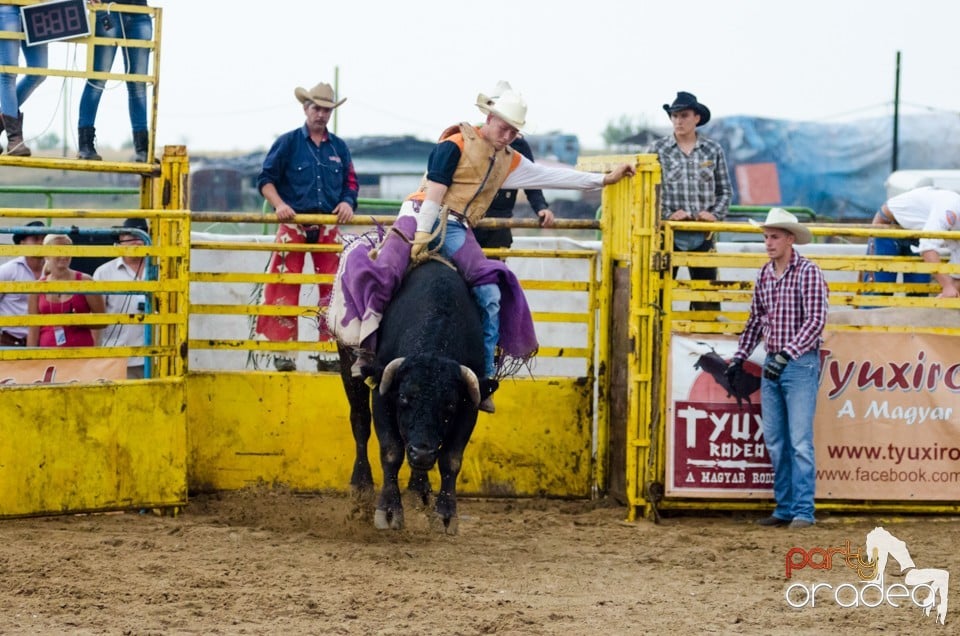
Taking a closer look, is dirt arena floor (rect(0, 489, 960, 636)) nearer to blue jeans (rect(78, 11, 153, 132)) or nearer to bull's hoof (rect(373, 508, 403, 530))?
bull's hoof (rect(373, 508, 403, 530))

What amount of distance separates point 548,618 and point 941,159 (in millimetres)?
25228

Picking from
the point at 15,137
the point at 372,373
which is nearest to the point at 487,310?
the point at 372,373

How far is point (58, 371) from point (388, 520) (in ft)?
7.63

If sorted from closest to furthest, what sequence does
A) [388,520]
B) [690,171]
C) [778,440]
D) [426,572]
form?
[426,572] < [388,520] < [778,440] < [690,171]

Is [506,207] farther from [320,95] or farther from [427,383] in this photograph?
[427,383]

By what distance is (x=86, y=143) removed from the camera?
8.71 m

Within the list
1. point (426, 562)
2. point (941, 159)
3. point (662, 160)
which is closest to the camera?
point (426, 562)

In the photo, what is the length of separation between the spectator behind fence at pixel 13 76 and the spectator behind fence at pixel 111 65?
0.34 metres

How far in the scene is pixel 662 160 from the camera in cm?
928

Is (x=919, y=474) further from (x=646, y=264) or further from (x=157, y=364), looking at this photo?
(x=157, y=364)

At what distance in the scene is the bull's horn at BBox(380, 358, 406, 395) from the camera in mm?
6785

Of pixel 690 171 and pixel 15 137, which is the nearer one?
pixel 15 137

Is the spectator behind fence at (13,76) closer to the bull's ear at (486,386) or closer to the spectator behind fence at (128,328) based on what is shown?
the spectator behind fence at (128,328)

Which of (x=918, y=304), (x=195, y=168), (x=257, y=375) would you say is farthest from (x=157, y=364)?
(x=195, y=168)
